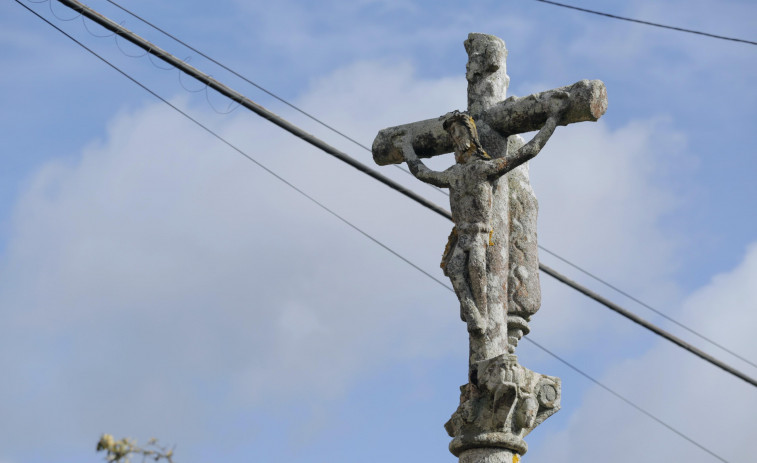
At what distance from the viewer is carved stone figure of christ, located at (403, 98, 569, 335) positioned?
8.48 meters

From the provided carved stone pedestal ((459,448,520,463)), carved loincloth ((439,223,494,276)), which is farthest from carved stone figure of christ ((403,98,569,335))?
carved stone pedestal ((459,448,520,463))

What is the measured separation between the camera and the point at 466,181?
28.6ft

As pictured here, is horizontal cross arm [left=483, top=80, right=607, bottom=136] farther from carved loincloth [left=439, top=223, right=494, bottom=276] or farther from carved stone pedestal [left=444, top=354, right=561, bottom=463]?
carved stone pedestal [left=444, top=354, right=561, bottom=463]

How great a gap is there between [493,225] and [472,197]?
247mm

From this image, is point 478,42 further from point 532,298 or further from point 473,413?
point 473,413

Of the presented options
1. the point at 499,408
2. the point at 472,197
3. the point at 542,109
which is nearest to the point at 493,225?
the point at 472,197

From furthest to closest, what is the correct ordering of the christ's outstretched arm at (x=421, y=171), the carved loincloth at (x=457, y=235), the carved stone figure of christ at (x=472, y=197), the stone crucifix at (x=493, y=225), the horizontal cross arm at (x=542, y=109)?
1. the christ's outstretched arm at (x=421, y=171)
2. the horizontal cross arm at (x=542, y=109)
3. the carved loincloth at (x=457, y=235)
4. the carved stone figure of christ at (x=472, y=197)
5. the stone crucifix at (x=493, y=225)

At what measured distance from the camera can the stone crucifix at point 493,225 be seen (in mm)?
8016

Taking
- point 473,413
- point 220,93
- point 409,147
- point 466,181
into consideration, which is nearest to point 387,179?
point 220,93

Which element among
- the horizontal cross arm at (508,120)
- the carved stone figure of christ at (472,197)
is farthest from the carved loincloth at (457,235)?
the horizontal cross arm at (508,120)

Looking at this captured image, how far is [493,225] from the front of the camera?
8734 mm

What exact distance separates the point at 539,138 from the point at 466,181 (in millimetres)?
577

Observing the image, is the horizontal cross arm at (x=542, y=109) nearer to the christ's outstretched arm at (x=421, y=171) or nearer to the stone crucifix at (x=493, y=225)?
the stone crucifix at (x=493, y=225)

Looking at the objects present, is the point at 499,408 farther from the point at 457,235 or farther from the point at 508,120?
the point at 508,120
